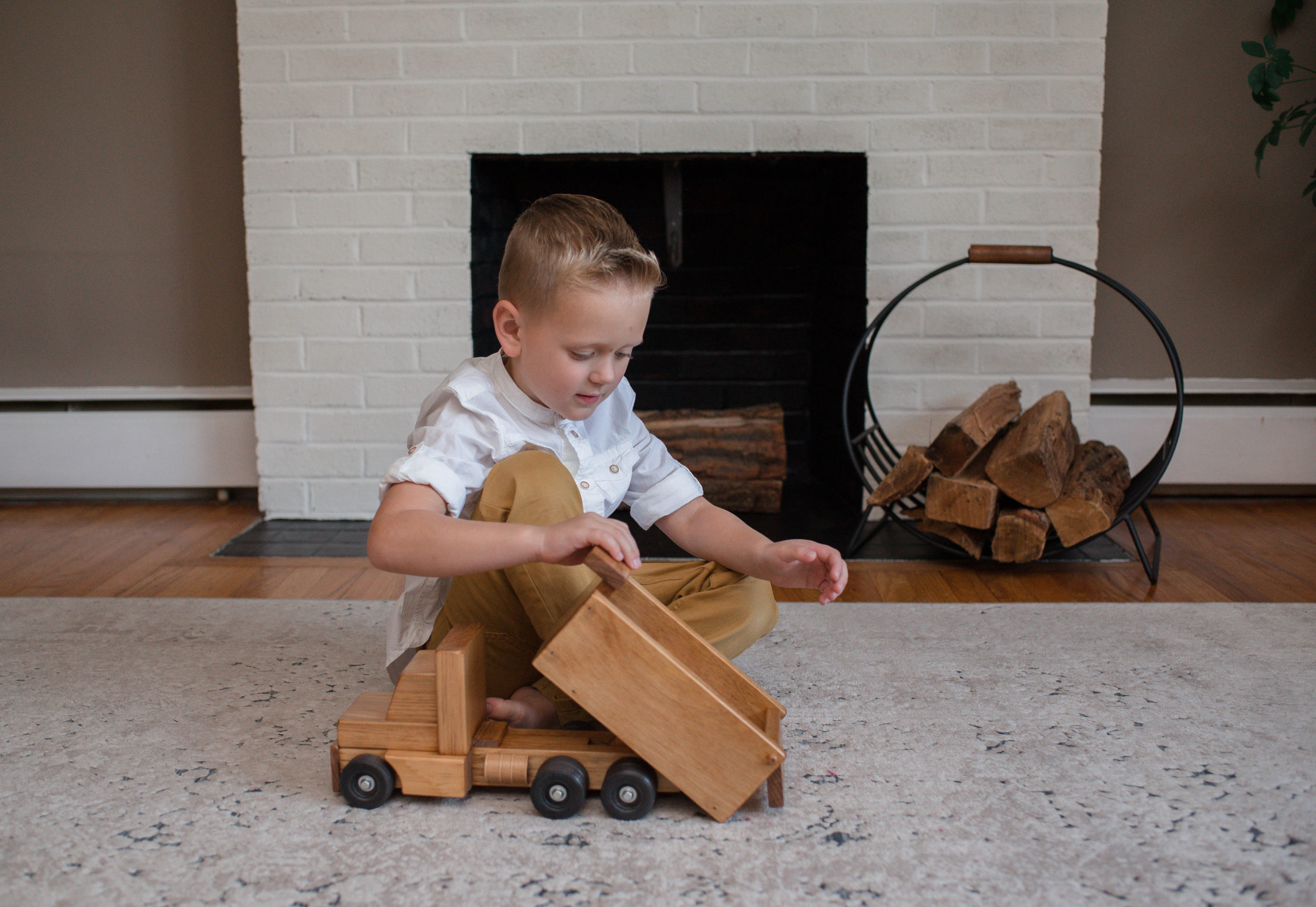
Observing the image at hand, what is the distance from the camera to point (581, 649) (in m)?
0.88

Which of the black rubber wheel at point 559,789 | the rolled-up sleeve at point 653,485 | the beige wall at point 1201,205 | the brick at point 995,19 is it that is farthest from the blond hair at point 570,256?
the beige wall at point 1201,205

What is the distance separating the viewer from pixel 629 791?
92 centimetres

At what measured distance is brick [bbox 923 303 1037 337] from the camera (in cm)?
205

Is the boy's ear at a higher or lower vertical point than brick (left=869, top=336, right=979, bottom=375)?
higher

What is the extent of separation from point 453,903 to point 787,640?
0.72m

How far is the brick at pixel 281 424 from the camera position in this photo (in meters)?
2.11

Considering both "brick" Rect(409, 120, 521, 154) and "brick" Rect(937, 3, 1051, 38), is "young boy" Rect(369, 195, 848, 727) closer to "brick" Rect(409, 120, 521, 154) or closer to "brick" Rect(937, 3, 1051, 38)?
→ "brick" Rect(409, 120, 521, 154)

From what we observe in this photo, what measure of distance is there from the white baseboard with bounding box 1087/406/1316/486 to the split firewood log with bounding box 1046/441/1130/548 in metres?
0.36

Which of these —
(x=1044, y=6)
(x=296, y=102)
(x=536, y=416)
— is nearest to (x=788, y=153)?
(x=1044, y=6)

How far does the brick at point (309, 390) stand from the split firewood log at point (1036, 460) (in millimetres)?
1251

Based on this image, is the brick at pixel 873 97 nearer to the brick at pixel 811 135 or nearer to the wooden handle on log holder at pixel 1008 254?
the brick at pixel 811 135

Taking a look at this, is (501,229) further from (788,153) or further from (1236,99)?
(1236,99)

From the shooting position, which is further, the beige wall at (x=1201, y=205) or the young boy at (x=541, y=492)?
the beige wall at (x=1201, y=205)

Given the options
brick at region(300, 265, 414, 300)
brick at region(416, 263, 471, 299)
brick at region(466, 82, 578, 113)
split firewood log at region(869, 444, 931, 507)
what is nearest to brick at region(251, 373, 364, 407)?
brick at region(300, 265, 414, 300)
